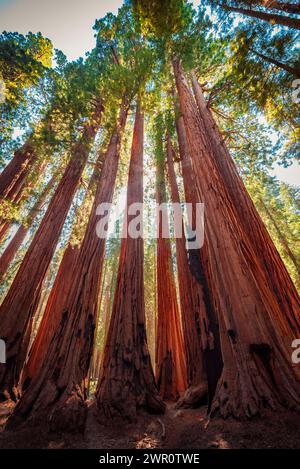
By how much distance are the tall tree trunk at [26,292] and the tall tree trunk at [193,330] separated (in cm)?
345

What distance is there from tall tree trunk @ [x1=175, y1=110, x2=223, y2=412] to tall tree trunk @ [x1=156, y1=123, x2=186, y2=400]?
5.00 ft

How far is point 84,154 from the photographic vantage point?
659 cm

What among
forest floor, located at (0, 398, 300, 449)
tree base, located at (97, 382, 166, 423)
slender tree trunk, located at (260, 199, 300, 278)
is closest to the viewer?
forest floor, located at (0, 398, 300, 449)

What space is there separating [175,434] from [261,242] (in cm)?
361

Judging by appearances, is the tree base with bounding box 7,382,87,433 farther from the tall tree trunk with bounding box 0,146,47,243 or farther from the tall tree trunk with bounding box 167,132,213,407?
the tall tree trunk with bounding box 0,146,47,243

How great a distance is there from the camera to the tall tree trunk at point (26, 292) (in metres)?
4.07

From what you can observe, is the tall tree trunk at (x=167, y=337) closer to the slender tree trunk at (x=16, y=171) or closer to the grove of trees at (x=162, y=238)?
the grove of trees at (x=162, y=238)

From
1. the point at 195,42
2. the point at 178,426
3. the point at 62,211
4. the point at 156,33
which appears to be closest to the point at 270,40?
the point at 195,42

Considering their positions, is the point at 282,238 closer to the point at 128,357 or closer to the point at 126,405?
the point at 128,357

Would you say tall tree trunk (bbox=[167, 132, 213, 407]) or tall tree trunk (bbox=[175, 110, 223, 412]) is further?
tall tree trunk (bbox=[167, 132, 213, 407])

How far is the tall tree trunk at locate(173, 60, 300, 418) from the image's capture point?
1954 millimetres

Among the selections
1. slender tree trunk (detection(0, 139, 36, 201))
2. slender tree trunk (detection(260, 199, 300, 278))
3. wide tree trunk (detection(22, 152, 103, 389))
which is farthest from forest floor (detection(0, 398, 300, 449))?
slender tree trunk (detection(260, 199, 300, 278))

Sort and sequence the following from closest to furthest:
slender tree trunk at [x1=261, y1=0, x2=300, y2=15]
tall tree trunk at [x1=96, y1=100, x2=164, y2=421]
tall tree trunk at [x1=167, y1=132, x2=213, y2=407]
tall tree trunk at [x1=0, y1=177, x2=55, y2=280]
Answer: tall tree trunk at [x1=96, y1=100, x2=164, y2=421] → tall tree trunk at [x1=167, y1=132, x2=213, y2=407] → slender tree trunk at [x1=261, y1=0, x2=300, y2=15] → tall tree trunk at [x1=0, y1=177, x2=55, y2=280]

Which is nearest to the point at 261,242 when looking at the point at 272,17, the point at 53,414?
the point at 53,414
